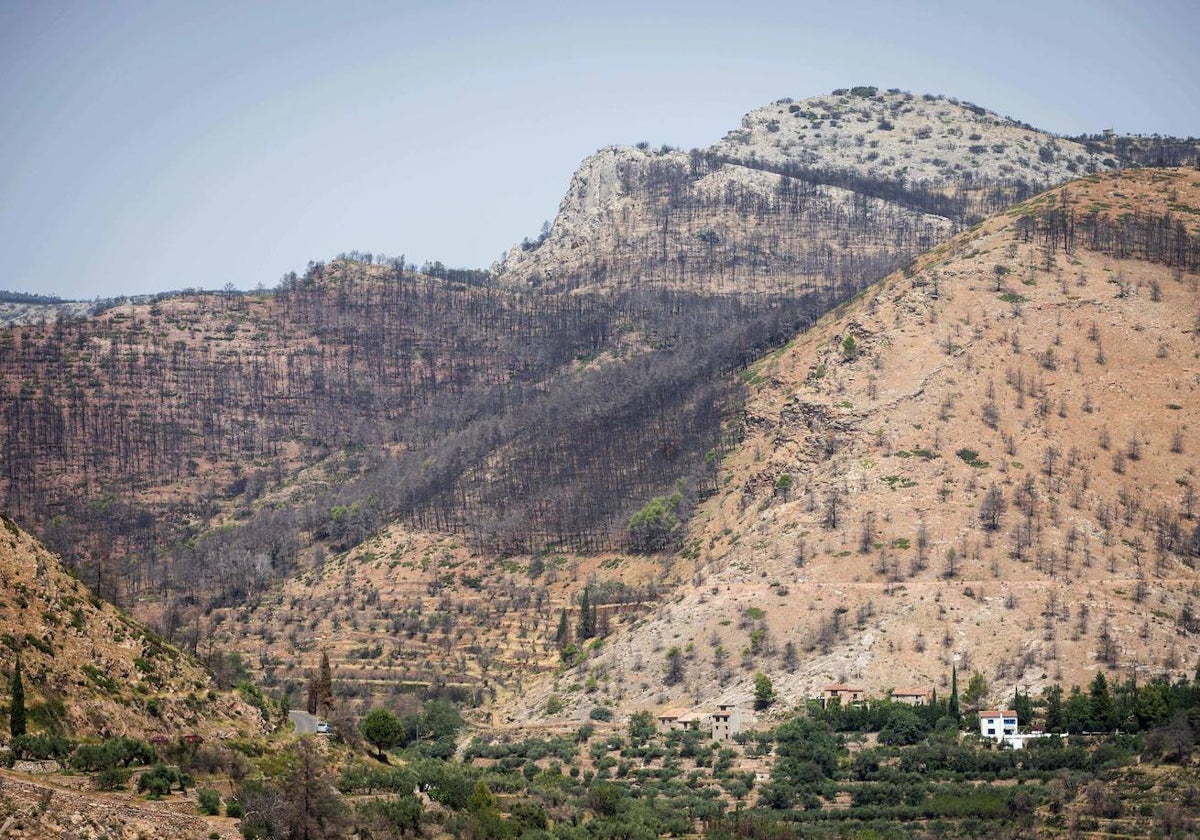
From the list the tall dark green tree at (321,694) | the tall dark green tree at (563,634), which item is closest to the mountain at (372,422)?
the tall dark green tree at (563,634)

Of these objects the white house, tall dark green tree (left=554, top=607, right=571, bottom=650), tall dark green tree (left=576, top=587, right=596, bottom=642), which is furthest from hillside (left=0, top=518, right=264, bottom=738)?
tall dark green tree (left=554, top=607, right=571, bottom=650)

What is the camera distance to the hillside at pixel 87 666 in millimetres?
55719

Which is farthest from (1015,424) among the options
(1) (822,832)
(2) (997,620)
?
(1) (822,832)

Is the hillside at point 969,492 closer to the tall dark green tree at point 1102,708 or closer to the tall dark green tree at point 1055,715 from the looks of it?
the tall dark green tree at point 1055,715

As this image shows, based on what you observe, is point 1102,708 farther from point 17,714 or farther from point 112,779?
point 17,714

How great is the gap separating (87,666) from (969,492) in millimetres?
65010

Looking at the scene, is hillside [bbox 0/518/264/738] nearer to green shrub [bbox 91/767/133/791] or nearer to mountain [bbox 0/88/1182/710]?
green shrub [bbox 91/767/133/791]

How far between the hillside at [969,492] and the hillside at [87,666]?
42.3 meters

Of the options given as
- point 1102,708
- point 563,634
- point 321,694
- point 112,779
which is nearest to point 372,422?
point 563,634

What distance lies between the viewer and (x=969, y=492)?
10856cm

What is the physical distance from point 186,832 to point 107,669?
41.7 ft

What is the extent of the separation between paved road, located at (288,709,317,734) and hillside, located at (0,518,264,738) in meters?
10.5

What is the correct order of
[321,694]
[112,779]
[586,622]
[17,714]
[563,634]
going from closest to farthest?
[112,779] → [17,714] → [321,694] → [586,622] → [563,634]

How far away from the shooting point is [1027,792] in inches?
3194
